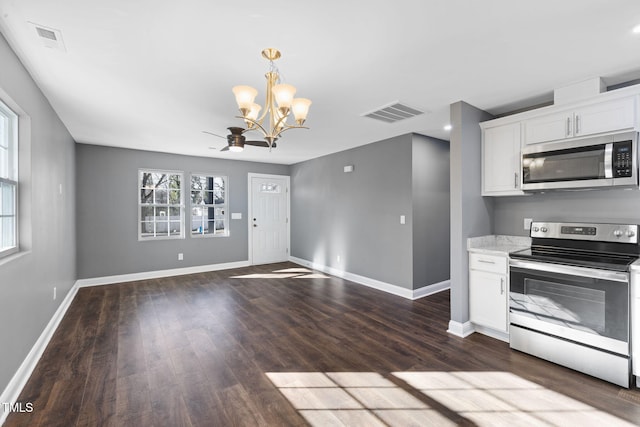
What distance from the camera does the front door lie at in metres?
6.96

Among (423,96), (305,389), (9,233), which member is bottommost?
(305,389)

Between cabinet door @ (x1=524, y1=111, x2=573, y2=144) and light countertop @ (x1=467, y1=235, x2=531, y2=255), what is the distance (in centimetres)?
111

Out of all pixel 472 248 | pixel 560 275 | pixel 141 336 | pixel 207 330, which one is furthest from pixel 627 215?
pixel 141 336

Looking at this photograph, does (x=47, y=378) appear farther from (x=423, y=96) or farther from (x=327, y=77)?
(x=423, y=96)

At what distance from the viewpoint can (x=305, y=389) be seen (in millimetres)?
2234

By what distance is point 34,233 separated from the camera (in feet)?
8.84

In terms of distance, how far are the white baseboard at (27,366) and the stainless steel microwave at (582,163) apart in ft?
15.1

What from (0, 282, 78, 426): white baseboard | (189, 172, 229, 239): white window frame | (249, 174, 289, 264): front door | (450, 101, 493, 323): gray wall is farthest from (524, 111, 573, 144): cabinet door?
(189, 172, 229, 239): white window frame

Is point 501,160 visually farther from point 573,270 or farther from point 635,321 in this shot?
point 635,321

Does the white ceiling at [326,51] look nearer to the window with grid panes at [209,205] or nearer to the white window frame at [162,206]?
the white window frame at [162,206]


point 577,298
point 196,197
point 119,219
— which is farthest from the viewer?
point 196,197

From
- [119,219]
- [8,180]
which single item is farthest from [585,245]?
[119,219]

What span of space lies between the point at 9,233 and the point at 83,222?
322cm

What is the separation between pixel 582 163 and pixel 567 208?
1.96ft
